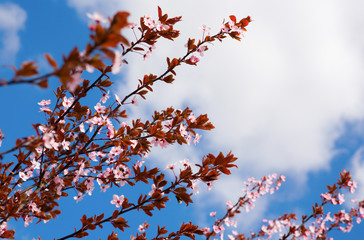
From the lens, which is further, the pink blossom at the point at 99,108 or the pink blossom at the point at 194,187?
the pink blossom at the point at 99,108

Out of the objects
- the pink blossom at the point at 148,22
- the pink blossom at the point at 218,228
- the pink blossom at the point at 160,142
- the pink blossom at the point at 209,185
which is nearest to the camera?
the pink blossom at the point at 209,185

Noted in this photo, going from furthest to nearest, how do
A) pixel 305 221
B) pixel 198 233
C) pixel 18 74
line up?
pixel 305 221, pixel 198 233, pixel 18 74

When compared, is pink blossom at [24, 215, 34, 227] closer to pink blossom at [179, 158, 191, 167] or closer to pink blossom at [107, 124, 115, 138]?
pink blossom at [107, 124, 115, 138]

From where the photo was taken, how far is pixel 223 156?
8.13 feet

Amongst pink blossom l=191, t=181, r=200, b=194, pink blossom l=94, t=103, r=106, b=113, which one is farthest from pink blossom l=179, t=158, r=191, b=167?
pink blossom l=94, t=103, r=106, b=113

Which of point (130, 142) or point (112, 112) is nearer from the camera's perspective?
point (130, 142)

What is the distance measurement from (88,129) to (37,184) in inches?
25.1

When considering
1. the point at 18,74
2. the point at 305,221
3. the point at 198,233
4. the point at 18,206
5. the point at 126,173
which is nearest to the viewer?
the point at 18,74

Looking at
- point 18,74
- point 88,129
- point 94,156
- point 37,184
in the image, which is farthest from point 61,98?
point 18,74

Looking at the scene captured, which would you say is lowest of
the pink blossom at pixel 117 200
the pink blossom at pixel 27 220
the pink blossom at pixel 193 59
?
the pink blossom at pixel 27 220

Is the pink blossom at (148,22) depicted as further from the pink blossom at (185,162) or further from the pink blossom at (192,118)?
the pink blossom at (185,162)

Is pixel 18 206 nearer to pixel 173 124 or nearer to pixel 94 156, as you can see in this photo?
pixel 94 156

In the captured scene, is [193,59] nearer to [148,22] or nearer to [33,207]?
[148,22]

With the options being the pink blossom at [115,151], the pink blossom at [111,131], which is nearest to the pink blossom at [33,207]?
the pink blossom at [115,151]
